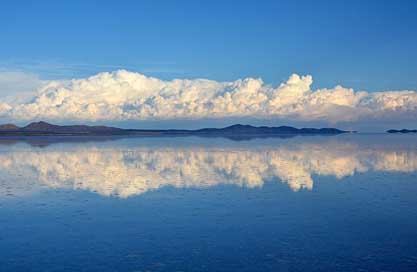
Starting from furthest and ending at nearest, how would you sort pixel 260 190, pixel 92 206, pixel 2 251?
pixel 260 190 < pixel 92 206 < pixel 2 251

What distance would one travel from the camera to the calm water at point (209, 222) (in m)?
8.17

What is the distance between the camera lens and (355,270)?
7.58 metres

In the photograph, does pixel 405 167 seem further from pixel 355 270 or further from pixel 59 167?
pixel 59 167

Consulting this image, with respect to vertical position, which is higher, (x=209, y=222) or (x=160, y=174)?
(x=160, y=174)

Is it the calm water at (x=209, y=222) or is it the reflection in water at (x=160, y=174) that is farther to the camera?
the reflection in water at (x=160, y=174)

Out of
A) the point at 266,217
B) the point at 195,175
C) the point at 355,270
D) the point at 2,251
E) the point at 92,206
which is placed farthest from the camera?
the point at 195,175

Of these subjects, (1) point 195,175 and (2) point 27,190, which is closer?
(2) point 27,190

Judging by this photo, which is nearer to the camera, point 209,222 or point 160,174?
point 209,222

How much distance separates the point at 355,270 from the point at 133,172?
50.4 ft

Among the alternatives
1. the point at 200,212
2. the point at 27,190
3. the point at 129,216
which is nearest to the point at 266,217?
the point at 200,212

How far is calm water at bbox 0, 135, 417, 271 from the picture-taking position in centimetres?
817

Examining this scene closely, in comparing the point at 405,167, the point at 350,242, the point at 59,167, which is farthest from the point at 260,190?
the point at 59,167

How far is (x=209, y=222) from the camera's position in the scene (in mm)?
11117

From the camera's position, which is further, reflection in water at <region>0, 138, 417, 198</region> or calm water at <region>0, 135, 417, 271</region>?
reflection in water at <region>0, 138, 417, 198</region>
